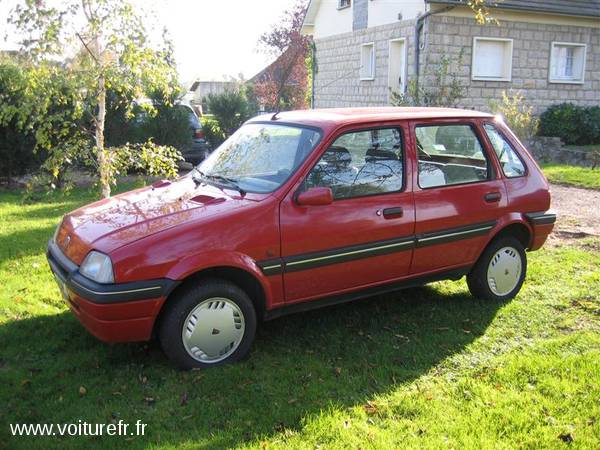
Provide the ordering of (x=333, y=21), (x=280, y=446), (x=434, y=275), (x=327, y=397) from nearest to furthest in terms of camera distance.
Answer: (x=280, y=446), (x=327, y=397), (x=434, y=275), (x=333, y=21)

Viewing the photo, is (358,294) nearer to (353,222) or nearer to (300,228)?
(353,222)

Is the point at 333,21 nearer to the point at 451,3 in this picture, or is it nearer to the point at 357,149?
the point at 451,3

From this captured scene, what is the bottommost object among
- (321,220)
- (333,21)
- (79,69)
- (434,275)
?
(434,275)

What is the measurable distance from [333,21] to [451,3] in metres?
7.66

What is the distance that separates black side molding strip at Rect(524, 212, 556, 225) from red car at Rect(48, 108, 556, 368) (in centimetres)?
1

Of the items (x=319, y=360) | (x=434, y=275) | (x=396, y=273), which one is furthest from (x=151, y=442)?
(x=434, y=275)

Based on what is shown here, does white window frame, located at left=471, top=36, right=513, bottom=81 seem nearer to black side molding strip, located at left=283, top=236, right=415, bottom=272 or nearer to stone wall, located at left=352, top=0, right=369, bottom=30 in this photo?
stone wall, located at left=352, top=0, right=369, bottom=30

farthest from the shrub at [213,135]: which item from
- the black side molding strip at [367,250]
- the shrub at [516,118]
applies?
the black side molding strip at [367,250]

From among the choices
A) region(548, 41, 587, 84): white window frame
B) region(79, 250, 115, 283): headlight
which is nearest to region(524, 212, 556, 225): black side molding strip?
region(79, 250, 115, 283): headlight

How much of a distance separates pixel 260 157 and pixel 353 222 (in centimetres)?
93

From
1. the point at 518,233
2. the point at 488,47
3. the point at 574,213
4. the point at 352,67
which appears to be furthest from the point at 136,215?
the point at 352,67

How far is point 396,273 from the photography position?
16.1ft

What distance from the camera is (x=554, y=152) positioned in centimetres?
1595

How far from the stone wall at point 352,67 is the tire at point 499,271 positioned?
12.9 meters
